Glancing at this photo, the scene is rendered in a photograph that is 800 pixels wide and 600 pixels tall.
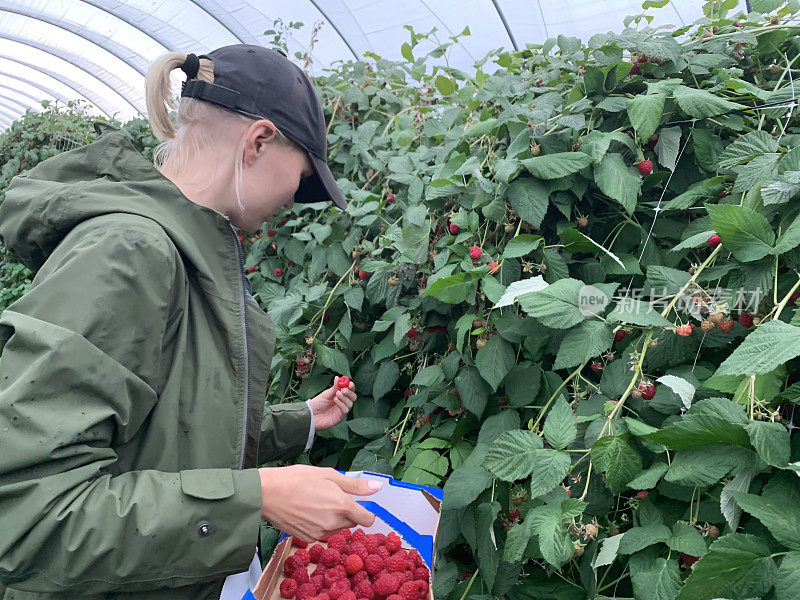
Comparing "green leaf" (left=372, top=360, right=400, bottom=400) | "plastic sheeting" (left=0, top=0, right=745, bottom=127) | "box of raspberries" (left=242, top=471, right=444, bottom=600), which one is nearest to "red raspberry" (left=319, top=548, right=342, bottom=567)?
"box of raspberries" (left=242, top=471, right=444, bottom=600)

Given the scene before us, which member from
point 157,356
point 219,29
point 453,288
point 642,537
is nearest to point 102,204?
point 157,356

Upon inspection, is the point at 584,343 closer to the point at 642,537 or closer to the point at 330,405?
the point at 642,537

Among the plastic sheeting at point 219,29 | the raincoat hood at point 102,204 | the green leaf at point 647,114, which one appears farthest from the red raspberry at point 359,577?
the plastic sheeting at point 219,29

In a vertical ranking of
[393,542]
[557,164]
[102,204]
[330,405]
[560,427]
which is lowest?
[393,542]

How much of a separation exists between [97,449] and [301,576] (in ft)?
2.02

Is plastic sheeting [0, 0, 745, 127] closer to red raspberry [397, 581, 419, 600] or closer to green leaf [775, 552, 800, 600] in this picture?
red raspberry [397, 581, 419, 600]

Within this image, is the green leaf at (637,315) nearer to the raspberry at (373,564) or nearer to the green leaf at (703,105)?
the green leaf at (703,105)

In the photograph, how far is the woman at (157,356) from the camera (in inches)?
35.5

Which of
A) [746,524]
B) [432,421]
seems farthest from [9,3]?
[746,524]

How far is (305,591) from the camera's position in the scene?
1.29 m

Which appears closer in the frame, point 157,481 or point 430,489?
point 157,481

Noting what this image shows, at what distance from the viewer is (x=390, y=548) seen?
1445 millimetres

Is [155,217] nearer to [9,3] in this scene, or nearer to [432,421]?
[432,421]

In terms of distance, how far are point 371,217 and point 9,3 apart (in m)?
11.7
